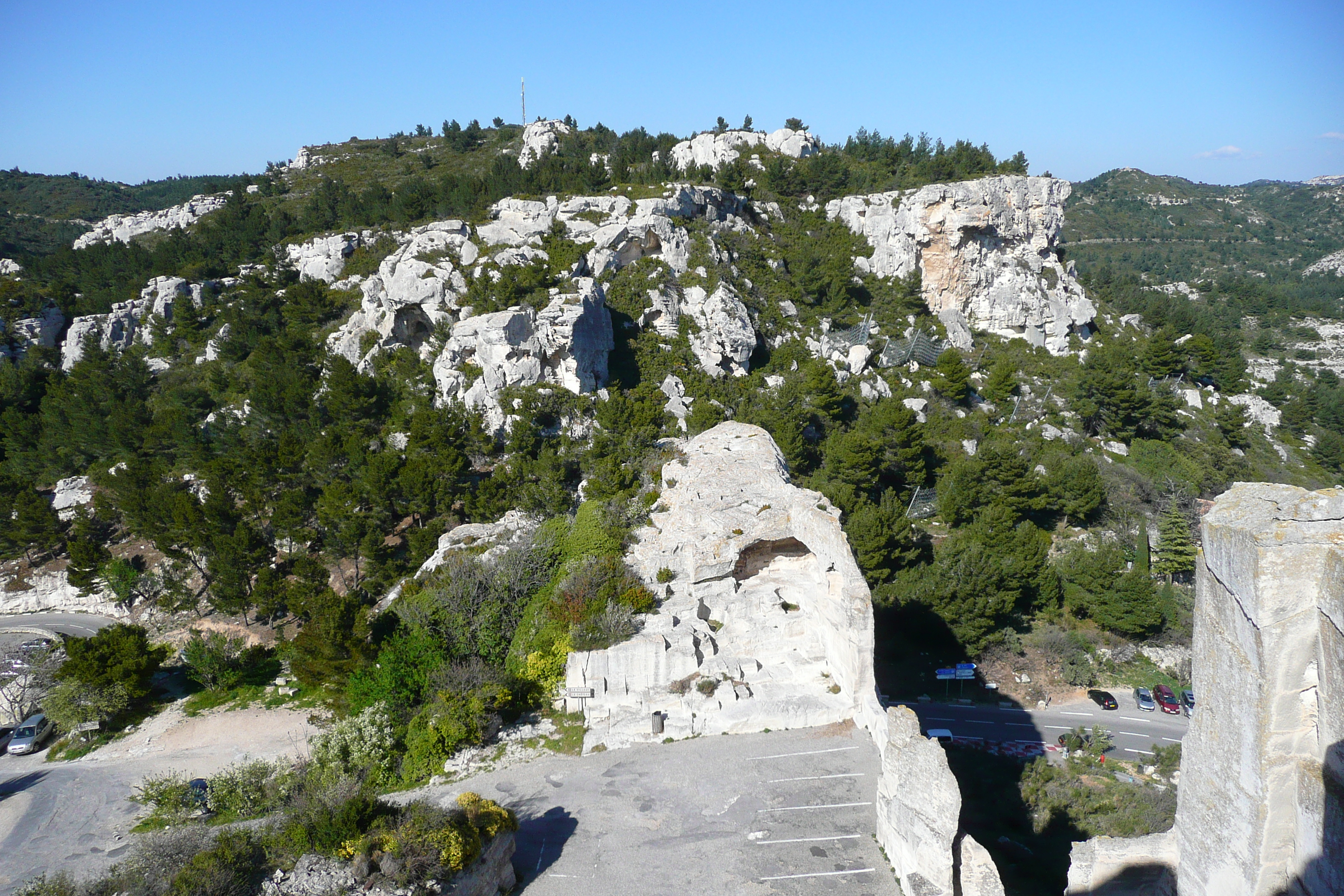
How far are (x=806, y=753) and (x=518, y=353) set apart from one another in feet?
86.4

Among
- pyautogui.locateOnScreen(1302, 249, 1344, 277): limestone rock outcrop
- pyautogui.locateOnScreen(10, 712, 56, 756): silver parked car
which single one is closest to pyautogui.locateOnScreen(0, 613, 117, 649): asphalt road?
pyautogui.locateOnScreen(10, 712, 56, 756): silver parked car

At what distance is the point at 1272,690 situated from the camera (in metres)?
6.73

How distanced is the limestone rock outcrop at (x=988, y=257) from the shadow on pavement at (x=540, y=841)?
153ft

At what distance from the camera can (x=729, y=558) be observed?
1866 centimetres

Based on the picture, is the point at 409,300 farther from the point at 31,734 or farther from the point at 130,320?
the point at 31,734

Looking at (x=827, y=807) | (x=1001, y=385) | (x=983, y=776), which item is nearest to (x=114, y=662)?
(x=827, y=807)

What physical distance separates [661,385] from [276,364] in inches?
894

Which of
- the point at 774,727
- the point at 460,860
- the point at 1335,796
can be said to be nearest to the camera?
the point at 1335,796

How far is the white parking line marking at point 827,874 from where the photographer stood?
1156cm

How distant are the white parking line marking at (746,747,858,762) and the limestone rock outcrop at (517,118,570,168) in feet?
216

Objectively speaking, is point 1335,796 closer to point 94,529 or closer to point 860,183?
point 94,529

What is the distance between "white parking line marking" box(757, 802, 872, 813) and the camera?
1307cm

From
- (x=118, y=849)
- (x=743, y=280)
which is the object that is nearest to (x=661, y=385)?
(x=743, y=280)

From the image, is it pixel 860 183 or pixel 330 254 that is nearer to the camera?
pixel 330 254
